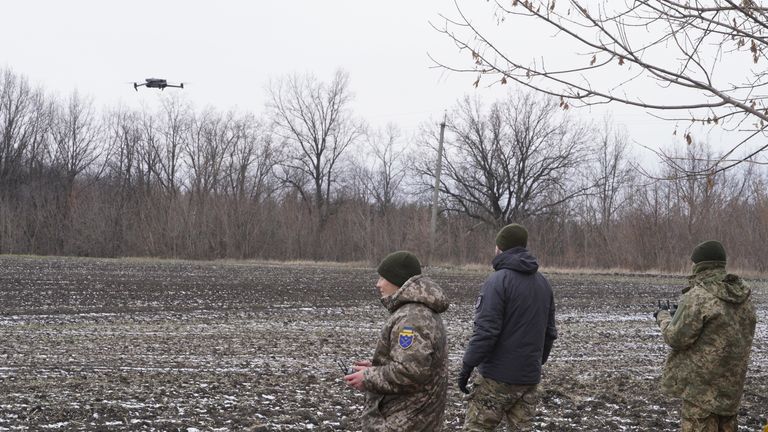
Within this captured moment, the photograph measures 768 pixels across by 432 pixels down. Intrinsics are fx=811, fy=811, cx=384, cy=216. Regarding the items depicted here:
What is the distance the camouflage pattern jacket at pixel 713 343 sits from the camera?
6.03m

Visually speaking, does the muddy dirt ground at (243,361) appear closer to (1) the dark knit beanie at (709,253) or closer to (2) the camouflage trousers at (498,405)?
(2) the camouflage trousers at (498,405)

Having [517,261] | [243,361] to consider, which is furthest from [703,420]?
[243,361]

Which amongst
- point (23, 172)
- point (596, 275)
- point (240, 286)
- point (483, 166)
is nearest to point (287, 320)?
point (240, 286)

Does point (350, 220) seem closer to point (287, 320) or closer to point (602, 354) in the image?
point (287, 320)

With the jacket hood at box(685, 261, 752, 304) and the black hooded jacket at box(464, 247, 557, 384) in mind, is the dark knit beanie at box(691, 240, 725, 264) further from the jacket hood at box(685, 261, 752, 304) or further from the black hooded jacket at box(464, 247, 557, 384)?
the black hooded jacket at box(464, 247, 557, 384)

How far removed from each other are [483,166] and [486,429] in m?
61.0

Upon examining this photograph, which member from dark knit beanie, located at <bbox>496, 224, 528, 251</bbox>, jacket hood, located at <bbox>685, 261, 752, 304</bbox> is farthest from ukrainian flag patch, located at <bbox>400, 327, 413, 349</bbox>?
jacket hood, located at <bbox>685, 261, 752, 304</bbox>

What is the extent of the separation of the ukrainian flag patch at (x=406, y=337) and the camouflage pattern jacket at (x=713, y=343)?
99.1 inches

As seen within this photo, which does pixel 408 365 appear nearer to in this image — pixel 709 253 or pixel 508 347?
pixel 508 347

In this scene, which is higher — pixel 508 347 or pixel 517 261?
pixel 517 261

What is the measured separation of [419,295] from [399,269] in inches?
9.5

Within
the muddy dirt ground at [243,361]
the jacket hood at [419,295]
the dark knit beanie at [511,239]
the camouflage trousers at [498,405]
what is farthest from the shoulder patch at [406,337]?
the muddy dirt ground at [243,361]

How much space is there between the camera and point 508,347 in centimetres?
575

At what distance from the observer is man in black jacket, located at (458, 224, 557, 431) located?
5.73 metres
